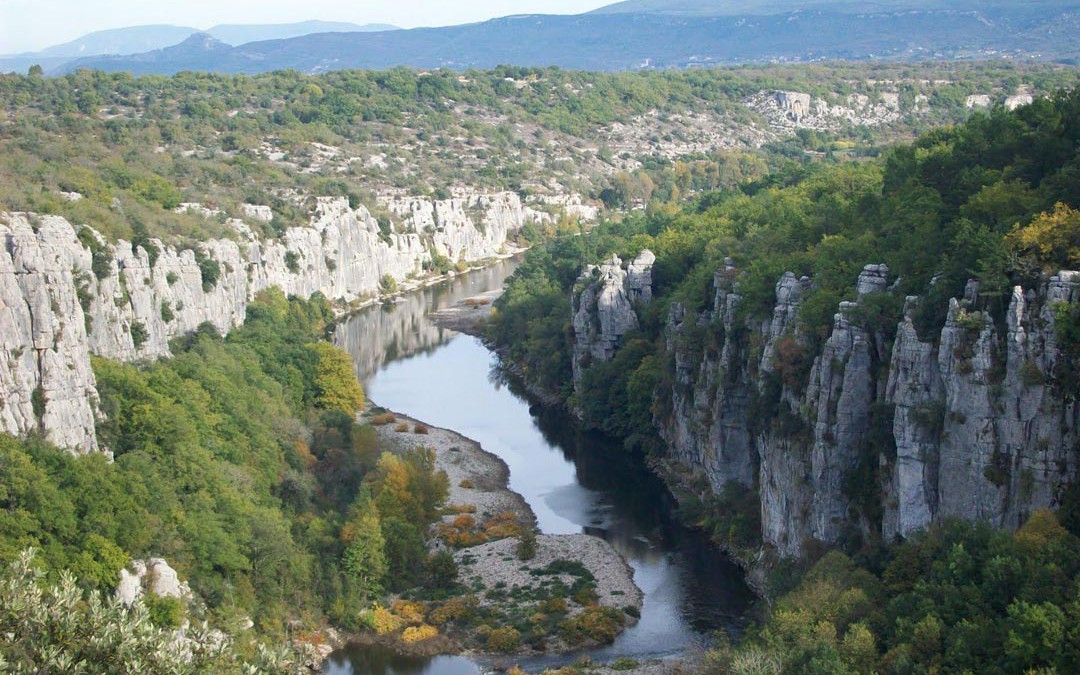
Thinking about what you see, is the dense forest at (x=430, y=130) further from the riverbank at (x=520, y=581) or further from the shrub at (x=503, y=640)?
the shrub at (x=503, y=640)

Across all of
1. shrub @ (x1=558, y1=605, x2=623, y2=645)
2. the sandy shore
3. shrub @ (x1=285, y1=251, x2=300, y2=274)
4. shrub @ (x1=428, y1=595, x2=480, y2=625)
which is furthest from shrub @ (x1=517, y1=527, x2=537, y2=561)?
shrub @ (x1=285, y1=251, x2=300, y2=274)

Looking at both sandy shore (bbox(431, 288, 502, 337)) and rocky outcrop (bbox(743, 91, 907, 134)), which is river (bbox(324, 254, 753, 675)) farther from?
rocky outcrop (bbox(743, 91, 907, 134))

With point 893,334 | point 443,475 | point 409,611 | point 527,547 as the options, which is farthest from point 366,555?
point 893,334

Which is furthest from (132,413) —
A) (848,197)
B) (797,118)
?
(797,118)

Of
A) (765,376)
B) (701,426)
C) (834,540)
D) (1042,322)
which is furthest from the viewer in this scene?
(701,426)

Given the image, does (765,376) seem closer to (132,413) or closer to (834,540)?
(834,540)

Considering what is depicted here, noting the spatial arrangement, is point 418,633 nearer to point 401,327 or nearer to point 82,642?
point 82,642
